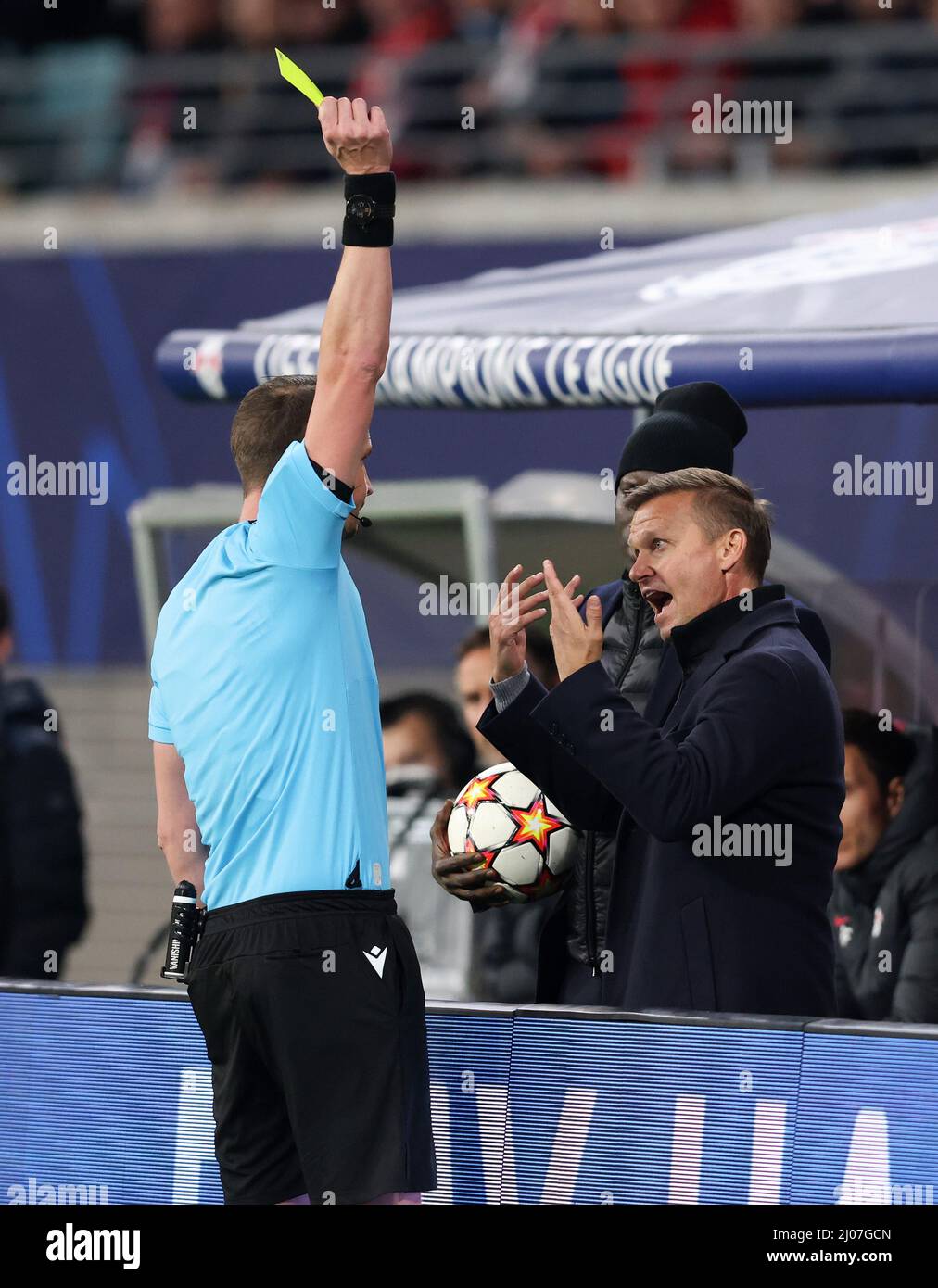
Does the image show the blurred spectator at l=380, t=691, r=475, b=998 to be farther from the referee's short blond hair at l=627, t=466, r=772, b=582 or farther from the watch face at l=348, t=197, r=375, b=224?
the watch face at l=348, t=197, r=375, b=224

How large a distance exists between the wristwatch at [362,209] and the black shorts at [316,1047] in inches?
41.1

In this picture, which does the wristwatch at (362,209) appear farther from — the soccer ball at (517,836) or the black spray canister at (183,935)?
the soccer ball at (517,836)

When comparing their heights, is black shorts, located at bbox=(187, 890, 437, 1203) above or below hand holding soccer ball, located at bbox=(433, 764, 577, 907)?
below

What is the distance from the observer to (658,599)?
374 centimetres

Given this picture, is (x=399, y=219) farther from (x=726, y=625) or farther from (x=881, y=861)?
(x=726, y=625)

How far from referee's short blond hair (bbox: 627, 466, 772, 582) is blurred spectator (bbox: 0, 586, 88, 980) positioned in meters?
4.56

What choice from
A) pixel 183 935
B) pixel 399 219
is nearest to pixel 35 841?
pixel 183 935

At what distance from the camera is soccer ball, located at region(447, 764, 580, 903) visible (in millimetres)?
3982

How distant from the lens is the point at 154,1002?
393 centimetres

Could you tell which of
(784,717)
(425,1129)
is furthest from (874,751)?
(425,1129)

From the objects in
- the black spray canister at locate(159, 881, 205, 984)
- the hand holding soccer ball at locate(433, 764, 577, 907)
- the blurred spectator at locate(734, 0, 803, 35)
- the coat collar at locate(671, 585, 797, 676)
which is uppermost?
the blurred spectator at locate(734, 0, 803, 35)

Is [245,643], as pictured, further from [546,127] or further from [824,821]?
[546,127]

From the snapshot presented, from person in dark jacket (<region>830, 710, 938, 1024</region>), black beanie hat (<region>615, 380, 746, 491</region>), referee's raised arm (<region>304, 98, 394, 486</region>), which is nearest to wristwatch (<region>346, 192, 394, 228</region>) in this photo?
referee's raised arm (<region>304, 98, 394, 486</region>)

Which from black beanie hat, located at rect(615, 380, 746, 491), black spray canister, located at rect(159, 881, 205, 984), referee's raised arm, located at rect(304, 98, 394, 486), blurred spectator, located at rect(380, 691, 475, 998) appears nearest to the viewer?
referee's raised arm, located at rect(304, 98, 394, 486)
